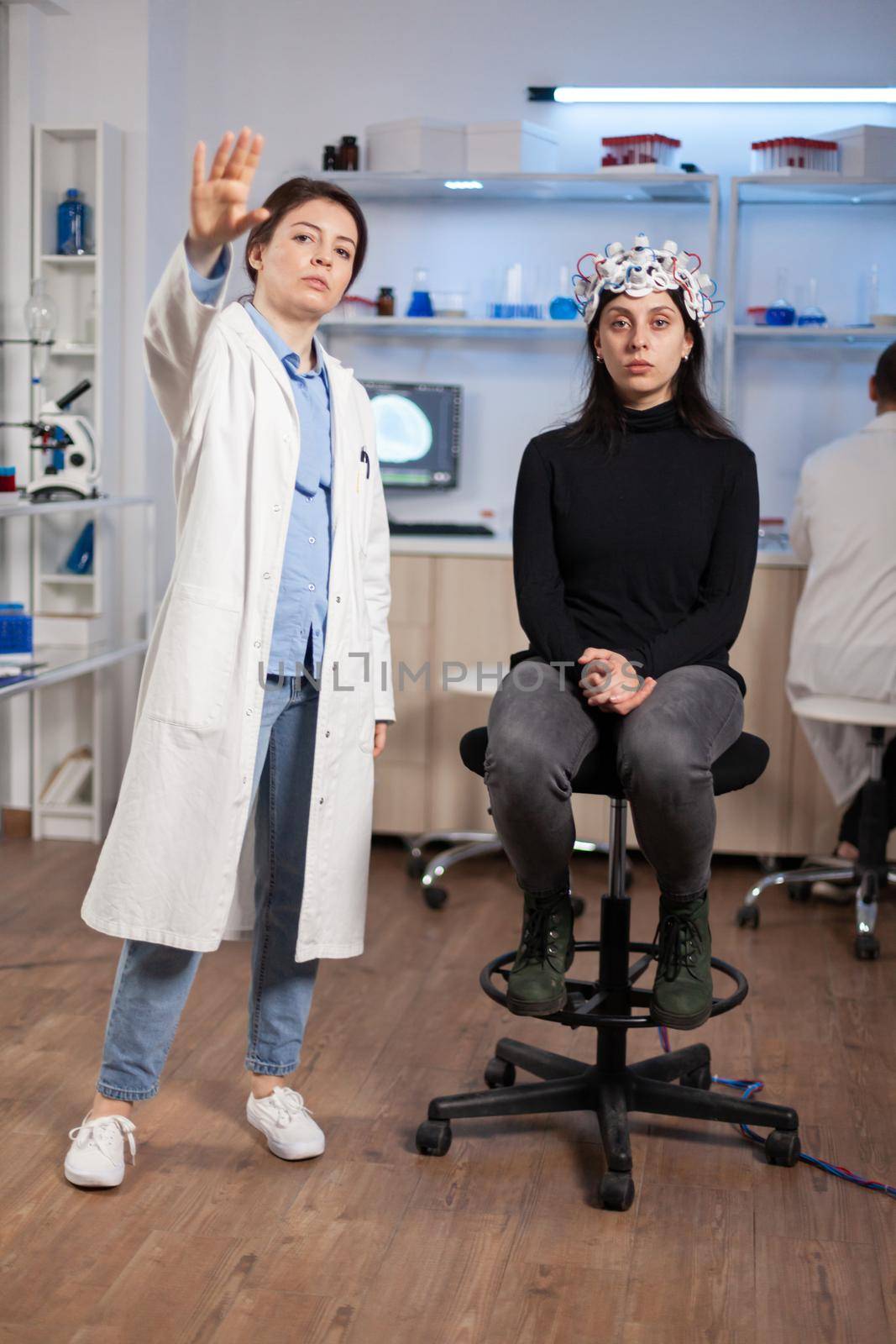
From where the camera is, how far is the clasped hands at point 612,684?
201 centimetres

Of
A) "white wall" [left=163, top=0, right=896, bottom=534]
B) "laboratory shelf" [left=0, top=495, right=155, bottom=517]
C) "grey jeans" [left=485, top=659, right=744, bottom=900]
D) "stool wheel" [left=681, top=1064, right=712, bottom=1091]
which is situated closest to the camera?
"grey jeans" [left=485, top=659, right=744, bottom=900]

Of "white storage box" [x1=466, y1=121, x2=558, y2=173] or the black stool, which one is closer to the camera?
the black stool

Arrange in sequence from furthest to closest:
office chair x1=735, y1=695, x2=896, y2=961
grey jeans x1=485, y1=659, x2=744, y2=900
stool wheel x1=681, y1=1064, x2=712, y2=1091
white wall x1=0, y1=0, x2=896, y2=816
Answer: white wall x1=0, y1=0, x2=896, y2=816
office chair x1=735, y1=695, x2=896, y2=961
stool wheel x1=681, y1=1064, x2=712, y2=1091
grey jeans x1=485, y1=659, x2=744, y2=900

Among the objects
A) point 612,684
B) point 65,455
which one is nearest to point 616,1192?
point 612,684

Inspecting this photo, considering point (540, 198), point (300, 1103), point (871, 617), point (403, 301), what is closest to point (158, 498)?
point (403, 301)

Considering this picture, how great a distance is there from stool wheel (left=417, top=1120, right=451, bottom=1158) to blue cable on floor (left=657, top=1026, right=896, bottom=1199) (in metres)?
0.39

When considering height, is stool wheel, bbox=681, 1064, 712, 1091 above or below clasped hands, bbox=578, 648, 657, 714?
below

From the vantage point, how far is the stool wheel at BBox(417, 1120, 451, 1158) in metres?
2.21

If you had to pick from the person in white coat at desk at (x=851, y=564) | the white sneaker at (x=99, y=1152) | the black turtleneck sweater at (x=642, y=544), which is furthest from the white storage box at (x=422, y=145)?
the white sneaker at (x=99, y=1152)

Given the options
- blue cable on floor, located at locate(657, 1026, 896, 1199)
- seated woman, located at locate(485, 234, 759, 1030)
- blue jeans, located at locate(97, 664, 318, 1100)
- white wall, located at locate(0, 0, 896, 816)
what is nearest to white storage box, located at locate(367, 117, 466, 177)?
white wall, located at locate(0, 0, 896, 816)

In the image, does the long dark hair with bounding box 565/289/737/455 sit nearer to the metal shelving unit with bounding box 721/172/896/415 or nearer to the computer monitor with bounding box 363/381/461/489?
the metal shelving unit with bounding box 721/172/896/415

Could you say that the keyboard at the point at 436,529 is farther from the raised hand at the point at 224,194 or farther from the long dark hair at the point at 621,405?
the raised hand at the point at 224,194

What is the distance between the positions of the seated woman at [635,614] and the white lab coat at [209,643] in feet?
1.07

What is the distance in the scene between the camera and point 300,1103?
2260 millimetres
